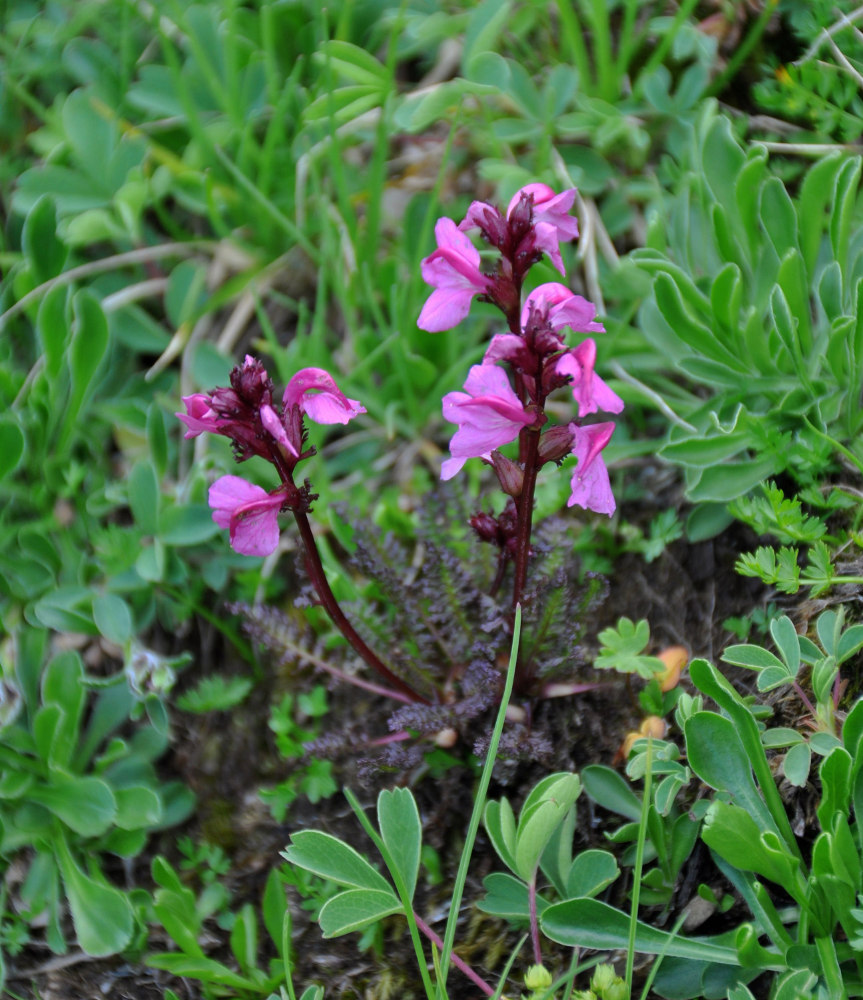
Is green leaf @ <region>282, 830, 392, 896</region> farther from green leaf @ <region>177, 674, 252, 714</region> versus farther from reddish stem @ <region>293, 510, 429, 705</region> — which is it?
green leaf @ <region>177, 674, 252, 714</region>

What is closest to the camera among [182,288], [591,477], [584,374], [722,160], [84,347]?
[584,374]

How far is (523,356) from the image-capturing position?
1343mm

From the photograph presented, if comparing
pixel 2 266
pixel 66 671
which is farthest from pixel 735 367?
pixel 2 266

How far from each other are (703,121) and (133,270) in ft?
5.57

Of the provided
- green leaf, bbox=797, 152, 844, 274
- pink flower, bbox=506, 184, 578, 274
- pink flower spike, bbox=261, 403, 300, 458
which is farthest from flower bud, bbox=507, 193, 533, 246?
green leaf, bbox=797, 152, 844, 274

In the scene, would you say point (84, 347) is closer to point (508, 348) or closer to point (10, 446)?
point (10, 446)

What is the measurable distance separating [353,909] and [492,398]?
861 millimetres

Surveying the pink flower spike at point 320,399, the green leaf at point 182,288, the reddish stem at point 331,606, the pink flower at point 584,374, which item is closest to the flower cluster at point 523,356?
the pink flower at point 584,374

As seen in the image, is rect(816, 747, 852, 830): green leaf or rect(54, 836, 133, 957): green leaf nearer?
rect(816, 747, 852, 830): green leaf

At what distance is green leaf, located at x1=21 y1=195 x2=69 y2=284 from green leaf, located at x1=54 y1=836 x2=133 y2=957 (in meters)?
1.55

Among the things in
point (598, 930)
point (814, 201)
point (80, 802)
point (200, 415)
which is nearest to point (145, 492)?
point (80, 802)

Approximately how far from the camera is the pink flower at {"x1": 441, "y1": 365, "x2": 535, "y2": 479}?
1.33 metres

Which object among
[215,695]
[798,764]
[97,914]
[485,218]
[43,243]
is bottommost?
[97,914]

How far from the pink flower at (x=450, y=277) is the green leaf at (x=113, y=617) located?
1119 millimetres
